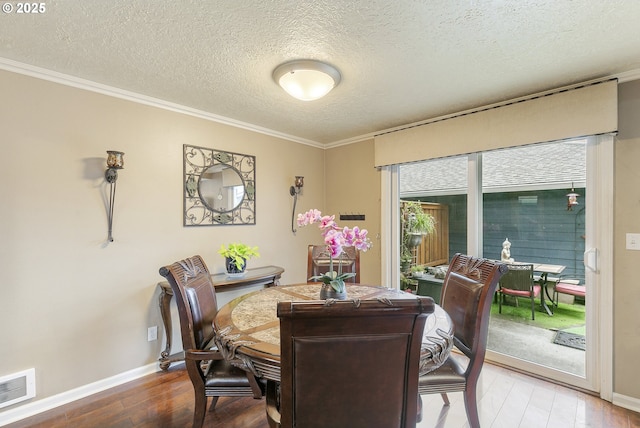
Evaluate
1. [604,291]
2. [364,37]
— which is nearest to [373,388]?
[364,37]

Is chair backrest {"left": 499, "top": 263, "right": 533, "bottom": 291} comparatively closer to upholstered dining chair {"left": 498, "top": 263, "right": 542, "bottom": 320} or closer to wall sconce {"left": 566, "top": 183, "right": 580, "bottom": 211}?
upholstered dining chair {"left": 498, "top": 263, "right": 542, "bottom": 320}

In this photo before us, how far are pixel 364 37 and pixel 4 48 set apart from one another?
219 centimetres

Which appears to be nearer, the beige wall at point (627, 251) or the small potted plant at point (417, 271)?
the beige wall at point (627, 251)

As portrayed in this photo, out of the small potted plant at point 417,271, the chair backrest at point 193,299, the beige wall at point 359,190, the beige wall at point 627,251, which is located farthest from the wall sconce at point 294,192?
the beige wall at point 627,251

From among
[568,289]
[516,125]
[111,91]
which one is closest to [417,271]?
[568,289]

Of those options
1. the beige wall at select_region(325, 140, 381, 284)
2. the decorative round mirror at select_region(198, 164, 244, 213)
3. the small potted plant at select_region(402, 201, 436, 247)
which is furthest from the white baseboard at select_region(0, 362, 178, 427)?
the small potted plant at select_region(402, 201, 436, 247)

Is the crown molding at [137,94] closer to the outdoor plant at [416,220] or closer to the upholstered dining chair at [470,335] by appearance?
the outdoor plant at [416,220]

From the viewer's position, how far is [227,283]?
2480 mm

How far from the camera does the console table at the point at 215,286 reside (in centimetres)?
240

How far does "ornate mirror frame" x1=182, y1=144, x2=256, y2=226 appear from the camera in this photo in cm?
273

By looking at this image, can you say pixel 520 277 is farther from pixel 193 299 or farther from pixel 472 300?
pixel 193 299

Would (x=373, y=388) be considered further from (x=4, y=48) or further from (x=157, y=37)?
(x=4, y=48)

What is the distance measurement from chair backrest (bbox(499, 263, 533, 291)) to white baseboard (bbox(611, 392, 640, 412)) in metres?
0.88

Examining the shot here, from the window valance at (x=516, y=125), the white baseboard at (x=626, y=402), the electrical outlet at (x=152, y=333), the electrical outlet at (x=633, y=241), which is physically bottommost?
the white baseboard at (x=626, y=402)
